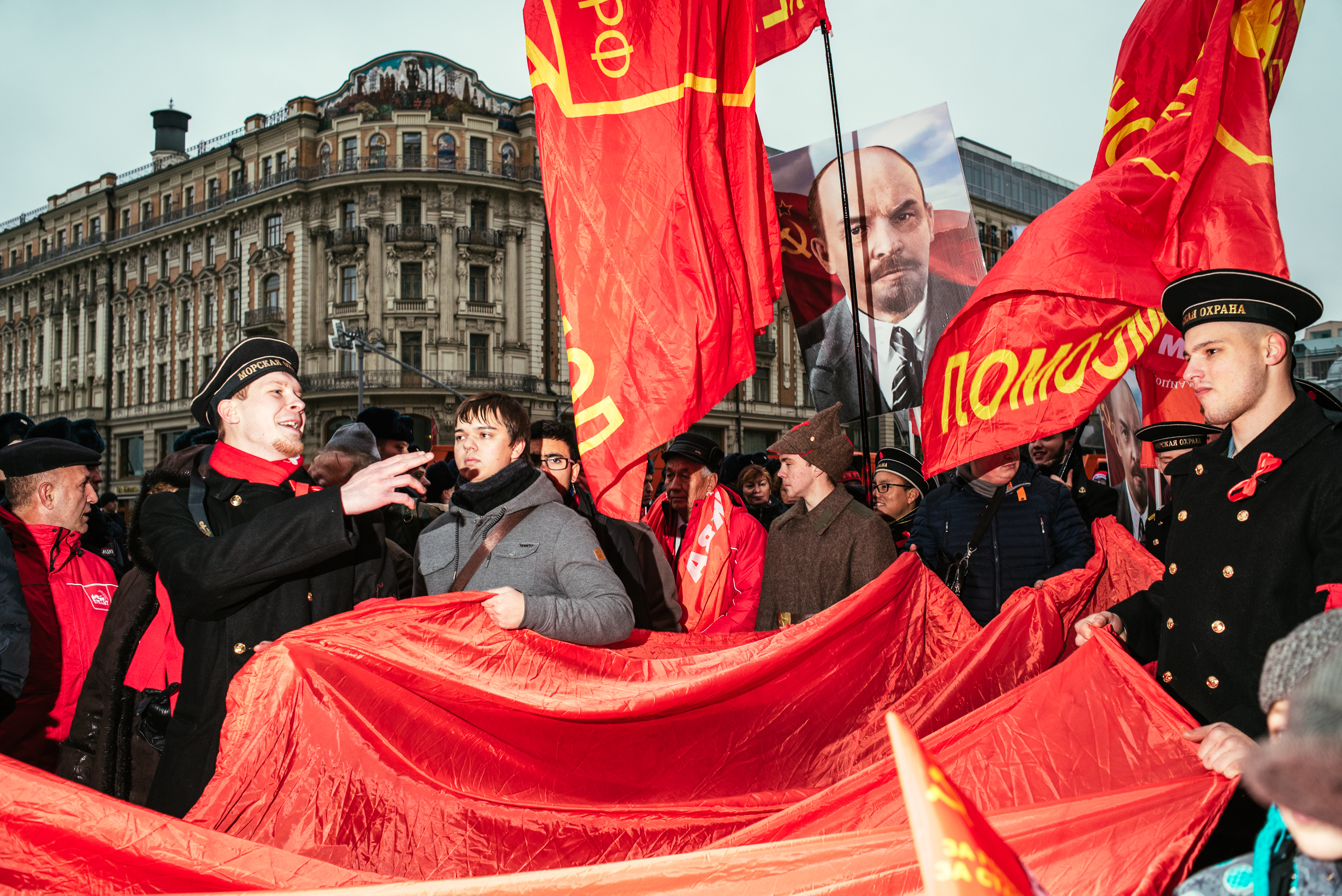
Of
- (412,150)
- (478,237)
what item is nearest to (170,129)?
(412,150)

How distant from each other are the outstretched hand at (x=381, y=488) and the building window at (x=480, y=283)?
135 feet

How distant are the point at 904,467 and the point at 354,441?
349 centimetres

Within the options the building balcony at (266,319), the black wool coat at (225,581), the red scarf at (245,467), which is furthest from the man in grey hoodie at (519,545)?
the building balcony at (266,319)

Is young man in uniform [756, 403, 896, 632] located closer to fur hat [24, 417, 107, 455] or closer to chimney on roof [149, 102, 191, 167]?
fur hat [24, 417, 107, 455]

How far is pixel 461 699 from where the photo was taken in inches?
105

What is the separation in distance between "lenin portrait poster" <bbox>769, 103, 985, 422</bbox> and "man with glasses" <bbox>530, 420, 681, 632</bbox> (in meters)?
1.50

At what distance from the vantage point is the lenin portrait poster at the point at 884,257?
5.62 meters

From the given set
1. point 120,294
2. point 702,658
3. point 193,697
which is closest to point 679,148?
point 702,658

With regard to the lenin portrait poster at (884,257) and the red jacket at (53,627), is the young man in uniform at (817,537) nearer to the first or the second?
the lenin portrait poster at (884,257)

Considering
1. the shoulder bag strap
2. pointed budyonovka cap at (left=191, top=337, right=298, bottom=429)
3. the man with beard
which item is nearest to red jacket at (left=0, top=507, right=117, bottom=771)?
pointed budyonovka cap at (left=191, top=337, right=298, bottom=429)

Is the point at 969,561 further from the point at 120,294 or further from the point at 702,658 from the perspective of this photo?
the point at 120,294

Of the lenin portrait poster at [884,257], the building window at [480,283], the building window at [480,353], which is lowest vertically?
the lenin portrait poster at [884,257]

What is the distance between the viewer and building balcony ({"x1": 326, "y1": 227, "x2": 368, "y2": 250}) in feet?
137

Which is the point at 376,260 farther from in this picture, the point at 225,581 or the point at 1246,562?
the point at 1246,562
